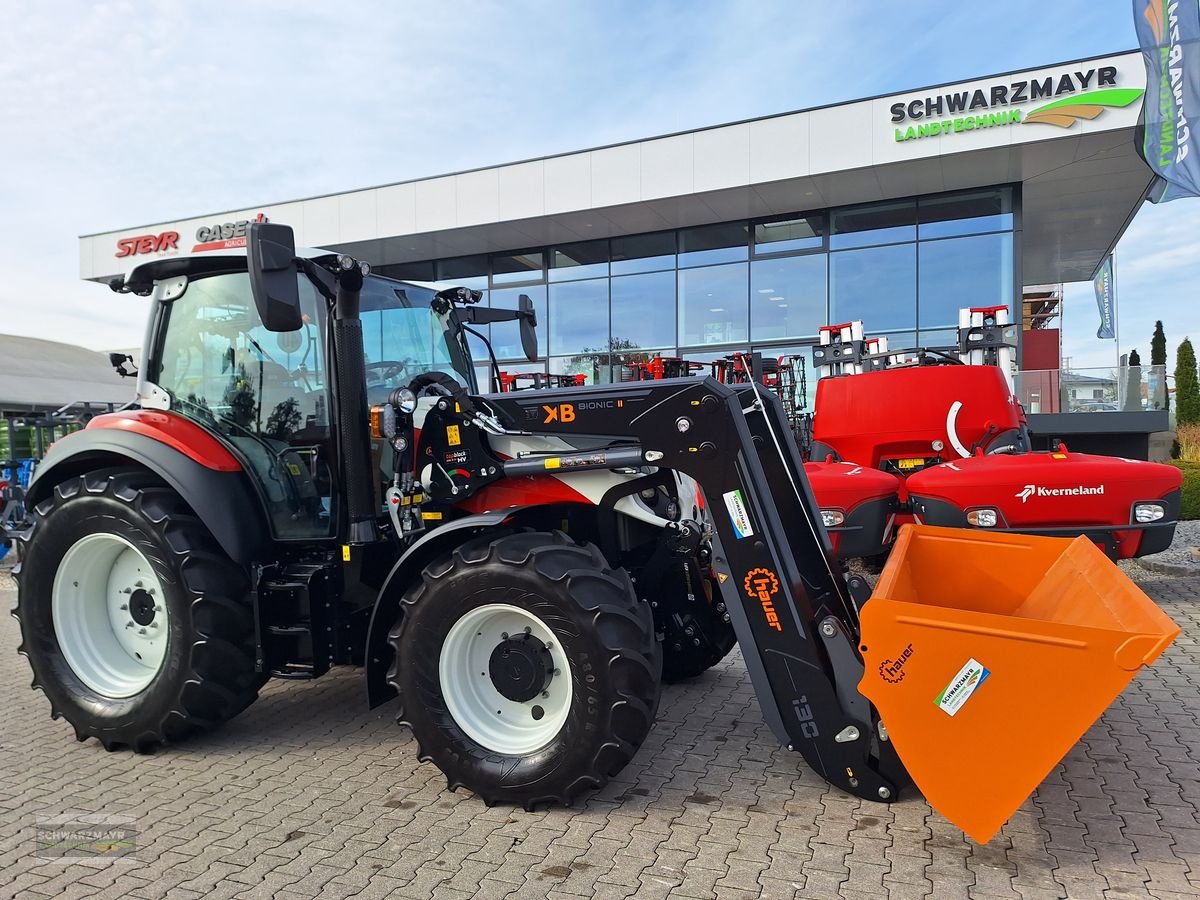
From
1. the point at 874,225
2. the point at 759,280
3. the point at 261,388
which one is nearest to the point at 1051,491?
the point at 261,388

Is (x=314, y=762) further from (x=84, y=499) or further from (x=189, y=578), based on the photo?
(x=84, y=499)

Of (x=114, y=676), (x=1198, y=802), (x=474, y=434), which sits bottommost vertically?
(x=1198, y=802)

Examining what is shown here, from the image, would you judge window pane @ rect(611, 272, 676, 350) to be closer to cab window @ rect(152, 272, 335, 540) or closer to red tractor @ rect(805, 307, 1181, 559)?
red tractor @ rect(805, 307, 1181, 559)

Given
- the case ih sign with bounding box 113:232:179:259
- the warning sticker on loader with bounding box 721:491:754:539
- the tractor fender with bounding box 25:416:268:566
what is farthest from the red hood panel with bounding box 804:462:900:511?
the case ih sign with bounding box 113:232:179:259

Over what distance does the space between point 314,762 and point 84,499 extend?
1686 millimetres

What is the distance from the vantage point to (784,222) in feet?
52.7

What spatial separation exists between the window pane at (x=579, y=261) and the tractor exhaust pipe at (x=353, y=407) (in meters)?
14.3

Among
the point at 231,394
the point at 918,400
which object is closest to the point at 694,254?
the point at 918,400

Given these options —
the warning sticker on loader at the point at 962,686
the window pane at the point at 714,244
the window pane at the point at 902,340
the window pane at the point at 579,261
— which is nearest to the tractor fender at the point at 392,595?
the warning sticker on loader at the point at 962,686

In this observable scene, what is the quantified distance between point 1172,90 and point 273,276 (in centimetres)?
1098

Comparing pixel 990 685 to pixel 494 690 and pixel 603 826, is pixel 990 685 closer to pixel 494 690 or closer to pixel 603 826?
pixel 603 826

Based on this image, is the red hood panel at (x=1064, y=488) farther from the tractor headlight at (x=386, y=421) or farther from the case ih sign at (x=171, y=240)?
the case ih sign at (x=171, y=240)

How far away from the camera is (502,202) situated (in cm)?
1625

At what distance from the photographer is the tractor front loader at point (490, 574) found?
2.68 metres
